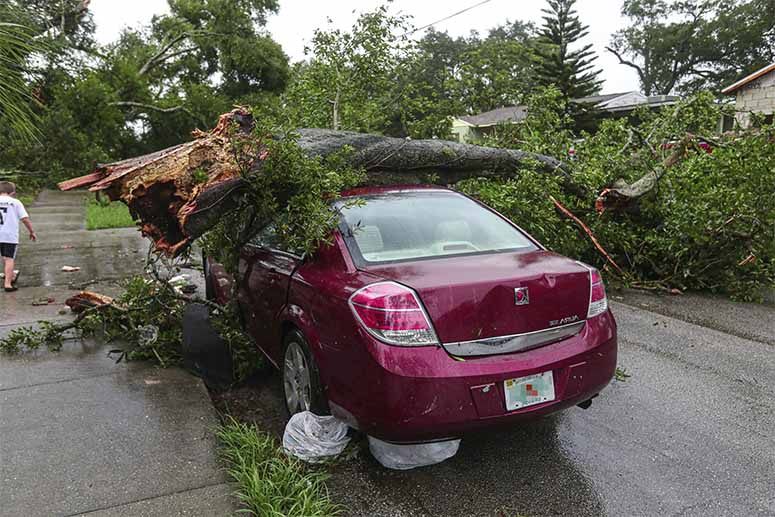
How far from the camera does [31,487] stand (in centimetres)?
279

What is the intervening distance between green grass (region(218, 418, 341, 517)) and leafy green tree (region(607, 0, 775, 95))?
155 ft

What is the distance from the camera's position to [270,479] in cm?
276

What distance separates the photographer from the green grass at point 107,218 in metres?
12.8

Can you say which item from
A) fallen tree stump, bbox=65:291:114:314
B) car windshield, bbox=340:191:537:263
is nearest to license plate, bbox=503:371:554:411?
car windshield, bbox=340:191:537:263

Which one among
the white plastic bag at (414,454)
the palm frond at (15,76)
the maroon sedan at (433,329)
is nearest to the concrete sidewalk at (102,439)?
the maroon sedan at (433,329)

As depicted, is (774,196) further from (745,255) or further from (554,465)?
(554,465)

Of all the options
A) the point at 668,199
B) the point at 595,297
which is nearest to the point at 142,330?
the point at 595,297

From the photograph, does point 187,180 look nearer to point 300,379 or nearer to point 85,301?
point 300,379

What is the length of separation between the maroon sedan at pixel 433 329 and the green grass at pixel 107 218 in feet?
34.9

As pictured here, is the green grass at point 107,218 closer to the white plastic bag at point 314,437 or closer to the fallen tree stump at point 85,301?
the fallen tree stump at point 85,301

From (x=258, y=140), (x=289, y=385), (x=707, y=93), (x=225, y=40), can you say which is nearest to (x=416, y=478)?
(x=289, y=385)

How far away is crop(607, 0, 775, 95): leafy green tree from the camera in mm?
45812

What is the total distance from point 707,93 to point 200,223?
6.43 m

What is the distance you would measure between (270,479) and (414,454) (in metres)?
0.73
